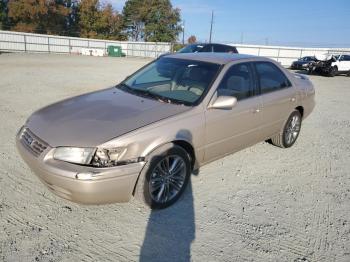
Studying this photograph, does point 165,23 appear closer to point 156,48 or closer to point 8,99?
point 156,48

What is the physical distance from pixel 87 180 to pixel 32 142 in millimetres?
872

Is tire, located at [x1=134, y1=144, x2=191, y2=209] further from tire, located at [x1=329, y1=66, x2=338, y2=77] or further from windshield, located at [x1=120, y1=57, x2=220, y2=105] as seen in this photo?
tire, located at [x1=329, y1=66, x2=338, y2=77]

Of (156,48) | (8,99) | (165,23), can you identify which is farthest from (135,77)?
(165,23)

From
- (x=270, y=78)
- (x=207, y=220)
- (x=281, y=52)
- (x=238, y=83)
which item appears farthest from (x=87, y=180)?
(x=281, y=52)

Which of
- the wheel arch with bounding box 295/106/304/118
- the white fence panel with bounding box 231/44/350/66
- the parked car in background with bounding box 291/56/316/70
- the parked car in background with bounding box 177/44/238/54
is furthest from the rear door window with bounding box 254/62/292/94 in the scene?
the white fence panel with bounding box 231/44/350/66

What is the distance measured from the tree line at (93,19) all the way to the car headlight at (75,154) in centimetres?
5915

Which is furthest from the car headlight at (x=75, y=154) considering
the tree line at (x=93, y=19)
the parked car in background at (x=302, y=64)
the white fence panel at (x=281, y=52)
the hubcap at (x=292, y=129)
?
the tree line at (x=93, y=19)

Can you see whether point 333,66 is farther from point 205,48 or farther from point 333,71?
point 205,48

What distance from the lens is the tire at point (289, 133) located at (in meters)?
5.41

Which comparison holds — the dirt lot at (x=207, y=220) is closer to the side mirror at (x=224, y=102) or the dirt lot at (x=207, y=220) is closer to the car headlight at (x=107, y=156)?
the car headlight at (x=107, y=156)

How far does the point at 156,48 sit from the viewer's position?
168ft

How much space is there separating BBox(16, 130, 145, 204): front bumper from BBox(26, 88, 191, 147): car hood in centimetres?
21

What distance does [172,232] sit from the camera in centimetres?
308

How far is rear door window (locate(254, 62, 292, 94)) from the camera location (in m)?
4.67
